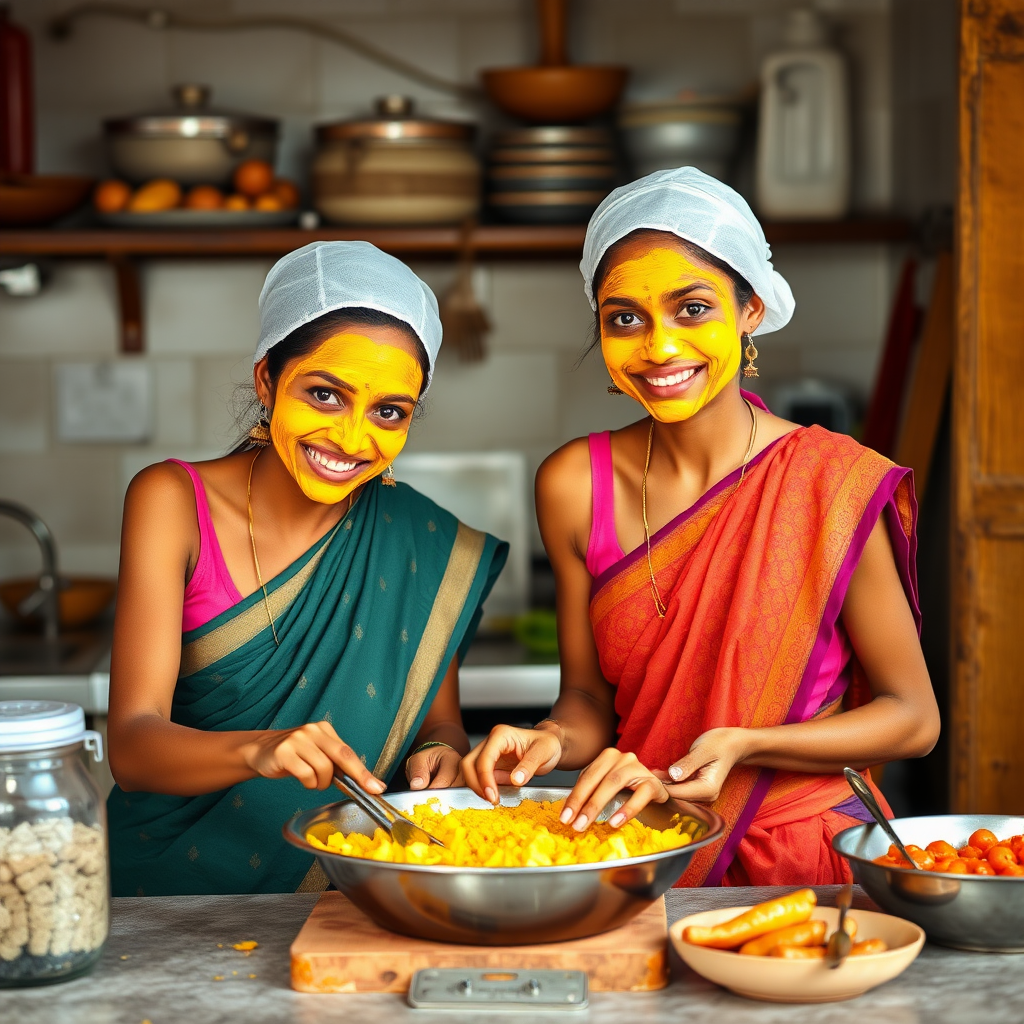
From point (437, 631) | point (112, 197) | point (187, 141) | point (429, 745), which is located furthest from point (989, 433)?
point (112, 197)

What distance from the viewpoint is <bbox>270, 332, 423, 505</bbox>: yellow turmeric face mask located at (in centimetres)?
181

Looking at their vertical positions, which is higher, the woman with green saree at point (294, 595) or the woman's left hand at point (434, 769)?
the woman with green saree at point (294, 595)

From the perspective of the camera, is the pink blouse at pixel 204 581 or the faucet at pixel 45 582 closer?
Answer: the pink blouse at pixel 204 581

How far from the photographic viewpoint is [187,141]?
314cm

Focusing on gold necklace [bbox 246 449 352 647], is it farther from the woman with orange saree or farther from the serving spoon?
the serving spoon

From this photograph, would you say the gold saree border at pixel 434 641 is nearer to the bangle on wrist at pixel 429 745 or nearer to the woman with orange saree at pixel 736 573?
the bangle on wrist at pixel 429 745

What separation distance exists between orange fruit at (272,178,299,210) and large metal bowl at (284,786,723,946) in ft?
7.12

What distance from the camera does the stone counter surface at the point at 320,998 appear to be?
1.20m

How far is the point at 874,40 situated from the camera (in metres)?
3.45

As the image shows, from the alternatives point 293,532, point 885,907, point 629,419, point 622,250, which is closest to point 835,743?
point 885,907

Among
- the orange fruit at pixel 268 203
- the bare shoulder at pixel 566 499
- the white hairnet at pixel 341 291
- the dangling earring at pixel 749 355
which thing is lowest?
the bare shoulder at pixel 566 499

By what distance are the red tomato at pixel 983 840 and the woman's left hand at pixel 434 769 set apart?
1.98 ft

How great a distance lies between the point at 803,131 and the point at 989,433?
3.42ft

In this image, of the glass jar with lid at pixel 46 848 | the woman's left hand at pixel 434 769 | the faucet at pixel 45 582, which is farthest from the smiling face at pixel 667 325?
the faucet at pixel 45 582
